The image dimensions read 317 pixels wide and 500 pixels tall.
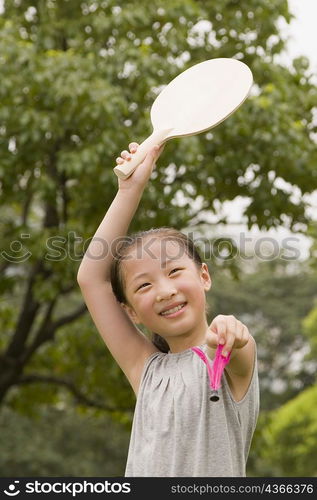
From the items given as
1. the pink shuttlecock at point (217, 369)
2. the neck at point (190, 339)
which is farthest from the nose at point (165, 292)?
the pink shuttlecock at point (217, 369)

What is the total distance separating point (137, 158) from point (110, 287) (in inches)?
15.9

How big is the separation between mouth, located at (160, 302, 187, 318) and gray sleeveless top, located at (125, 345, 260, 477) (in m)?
0.12

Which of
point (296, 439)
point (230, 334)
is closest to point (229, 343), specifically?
point (230, 334)

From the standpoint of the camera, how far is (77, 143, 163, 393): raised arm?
98.2 inches

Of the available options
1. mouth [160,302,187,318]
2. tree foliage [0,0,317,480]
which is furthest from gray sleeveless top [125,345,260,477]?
tree foliage [0,0,317,480]

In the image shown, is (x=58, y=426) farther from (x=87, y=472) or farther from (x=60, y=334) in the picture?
(x=60, y=334)

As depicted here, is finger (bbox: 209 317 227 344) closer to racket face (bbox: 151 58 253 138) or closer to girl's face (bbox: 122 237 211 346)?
girl's face (bbox: 122 237 211 346)

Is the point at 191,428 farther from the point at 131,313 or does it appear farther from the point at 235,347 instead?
the point at 131,313

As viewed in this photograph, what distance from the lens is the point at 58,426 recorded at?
60.8ft

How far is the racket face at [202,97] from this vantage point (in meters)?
2.68

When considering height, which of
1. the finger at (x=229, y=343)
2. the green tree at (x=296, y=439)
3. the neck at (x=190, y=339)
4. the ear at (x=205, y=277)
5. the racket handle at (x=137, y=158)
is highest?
the green tree at (x=296, y=439)

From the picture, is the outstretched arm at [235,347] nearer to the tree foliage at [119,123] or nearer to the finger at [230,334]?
the finger at [230,334]

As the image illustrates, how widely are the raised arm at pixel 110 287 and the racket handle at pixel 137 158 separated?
0.02 meters
